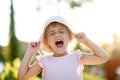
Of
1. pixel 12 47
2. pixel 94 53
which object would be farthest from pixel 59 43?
pixel 12 47

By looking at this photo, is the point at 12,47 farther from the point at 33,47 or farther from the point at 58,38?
the point at 58,38

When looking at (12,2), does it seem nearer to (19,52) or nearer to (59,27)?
(19,52)

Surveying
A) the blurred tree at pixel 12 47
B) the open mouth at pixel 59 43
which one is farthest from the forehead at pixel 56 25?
the blurred tree at pixel 12 47

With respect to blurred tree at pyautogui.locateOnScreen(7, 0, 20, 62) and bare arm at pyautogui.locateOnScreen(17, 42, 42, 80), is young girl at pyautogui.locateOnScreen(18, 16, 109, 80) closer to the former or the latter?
bare arm at pyautogui.locateOnScreen(17, 42, 42, 80)

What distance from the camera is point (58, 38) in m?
4.44

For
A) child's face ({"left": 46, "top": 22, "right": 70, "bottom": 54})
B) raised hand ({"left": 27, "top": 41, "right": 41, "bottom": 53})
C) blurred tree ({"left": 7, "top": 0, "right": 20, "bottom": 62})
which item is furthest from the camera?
blurred tree ({"left": 7, "top": 0, "right": 20, "bottom": 62})

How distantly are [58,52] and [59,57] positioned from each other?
0.28 ft

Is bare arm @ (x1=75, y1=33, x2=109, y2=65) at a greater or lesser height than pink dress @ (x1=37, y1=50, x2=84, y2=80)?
greater

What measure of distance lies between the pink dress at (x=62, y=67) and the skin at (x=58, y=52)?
0.05m

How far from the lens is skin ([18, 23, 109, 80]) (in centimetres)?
450

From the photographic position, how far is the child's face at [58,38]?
445 centimetres

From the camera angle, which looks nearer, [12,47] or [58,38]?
[58,38]

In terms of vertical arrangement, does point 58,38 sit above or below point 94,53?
above

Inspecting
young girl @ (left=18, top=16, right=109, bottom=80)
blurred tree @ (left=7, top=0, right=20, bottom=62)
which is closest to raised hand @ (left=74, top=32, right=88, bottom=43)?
young girl @ (left=18, top=16, right=109, bottom=80)
